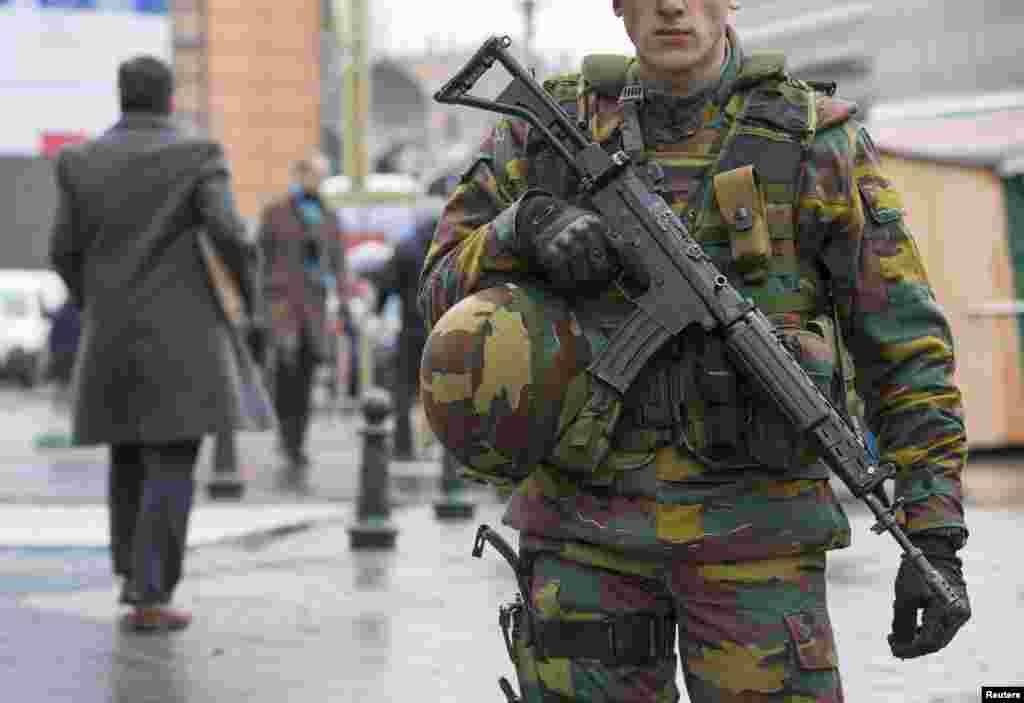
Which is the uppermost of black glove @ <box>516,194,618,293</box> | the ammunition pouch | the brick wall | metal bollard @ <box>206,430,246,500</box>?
black glove @ <box>516,194,618,293</box>

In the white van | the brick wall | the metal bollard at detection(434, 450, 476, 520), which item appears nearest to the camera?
the metal bollard at detection(434, 450, 476, 520)

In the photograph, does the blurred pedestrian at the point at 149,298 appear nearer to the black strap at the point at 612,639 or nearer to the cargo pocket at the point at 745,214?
the black strap at the point at 612,639

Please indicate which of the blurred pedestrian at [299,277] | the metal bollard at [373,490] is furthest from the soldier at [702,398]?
the blurred pedestrian at [299,277]

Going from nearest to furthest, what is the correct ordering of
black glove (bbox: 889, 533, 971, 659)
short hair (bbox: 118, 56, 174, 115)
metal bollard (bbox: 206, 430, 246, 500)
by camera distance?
black glove (bbox: 889, 533, 971, 659)
short hair (bbox: 118, 56, 174, 115)
metal bollard (bbox: 206, 430, 246, 500)

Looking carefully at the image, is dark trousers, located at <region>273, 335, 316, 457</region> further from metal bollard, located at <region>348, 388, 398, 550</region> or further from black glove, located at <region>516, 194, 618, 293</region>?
black glove, located at <region>516, 194, 618, 293</region>

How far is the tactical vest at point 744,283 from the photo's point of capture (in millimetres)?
3730

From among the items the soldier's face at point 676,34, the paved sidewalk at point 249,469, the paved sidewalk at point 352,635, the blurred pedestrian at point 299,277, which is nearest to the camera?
the soldier's face at point 676,34

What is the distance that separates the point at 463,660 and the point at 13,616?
1932 millimetres

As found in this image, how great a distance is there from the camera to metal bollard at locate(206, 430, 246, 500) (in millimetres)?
12617

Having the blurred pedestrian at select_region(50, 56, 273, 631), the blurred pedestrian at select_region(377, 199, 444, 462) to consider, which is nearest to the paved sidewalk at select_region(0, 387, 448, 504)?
the blurred pedestrian at select_region(377, 199, 444, 462)

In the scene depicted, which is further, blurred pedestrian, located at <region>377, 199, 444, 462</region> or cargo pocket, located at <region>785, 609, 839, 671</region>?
blurred pedestrian, located at <region>377, 199, 444, 462</region>

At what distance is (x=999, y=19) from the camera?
27891 millimetres

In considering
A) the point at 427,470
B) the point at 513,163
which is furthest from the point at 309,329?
the point at 513,163

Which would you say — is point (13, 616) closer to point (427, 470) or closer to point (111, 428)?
point (111, 428)
